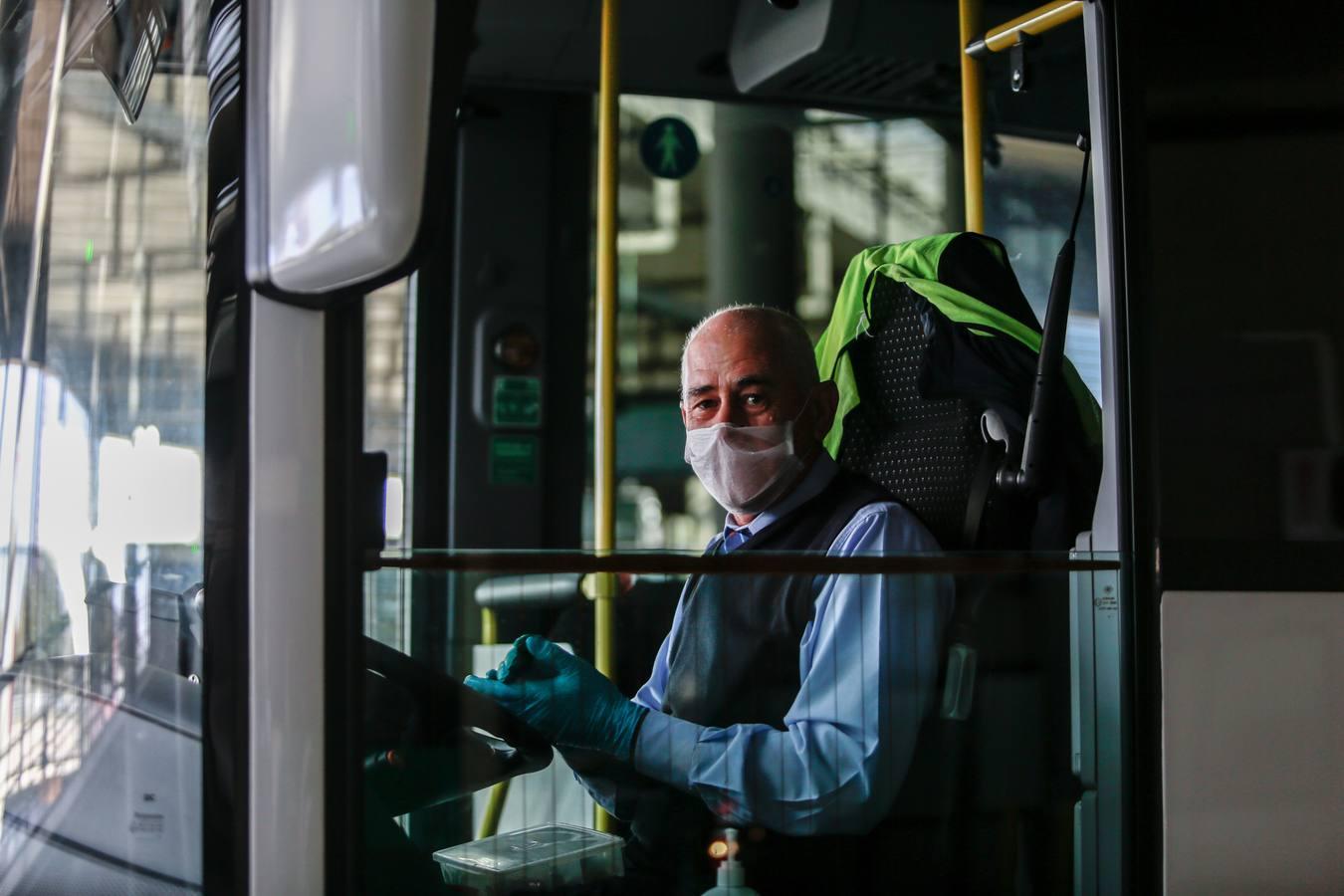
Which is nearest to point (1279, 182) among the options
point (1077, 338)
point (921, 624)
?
point (1077, 338)

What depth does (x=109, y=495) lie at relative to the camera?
1301 millimetres

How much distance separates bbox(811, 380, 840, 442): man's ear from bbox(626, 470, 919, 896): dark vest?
1.98 feet

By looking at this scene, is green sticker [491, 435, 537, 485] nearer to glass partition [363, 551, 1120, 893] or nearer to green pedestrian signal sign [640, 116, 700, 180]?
green pedestrian signal sign [640, 116, 700, 180]

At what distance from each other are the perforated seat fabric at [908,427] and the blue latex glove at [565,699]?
632 mm

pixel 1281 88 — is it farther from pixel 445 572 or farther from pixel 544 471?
pixel 544 471

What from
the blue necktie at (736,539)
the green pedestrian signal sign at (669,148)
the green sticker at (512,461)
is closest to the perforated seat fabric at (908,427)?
the blue necktie at (736,539)

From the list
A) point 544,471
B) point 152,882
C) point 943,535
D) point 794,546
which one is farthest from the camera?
point 544,471

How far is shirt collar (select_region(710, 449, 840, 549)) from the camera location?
183cm

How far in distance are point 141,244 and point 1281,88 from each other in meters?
1.21

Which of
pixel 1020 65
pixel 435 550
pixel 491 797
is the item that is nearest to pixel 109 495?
pixel 435 550

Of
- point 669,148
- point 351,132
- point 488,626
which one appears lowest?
point 488,626

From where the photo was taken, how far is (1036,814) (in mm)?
1473

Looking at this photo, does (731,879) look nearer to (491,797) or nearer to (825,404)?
(491,797)

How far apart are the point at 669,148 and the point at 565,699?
2923 millimetres
